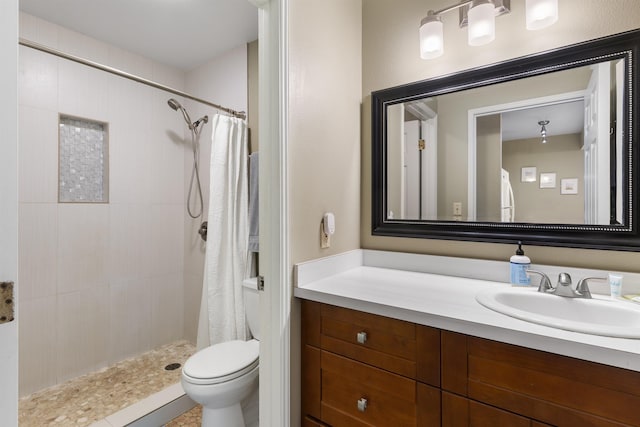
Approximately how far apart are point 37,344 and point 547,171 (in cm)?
302

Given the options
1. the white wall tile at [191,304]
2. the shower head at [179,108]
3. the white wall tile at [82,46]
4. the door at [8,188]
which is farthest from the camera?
the white wall tile at [191,304]

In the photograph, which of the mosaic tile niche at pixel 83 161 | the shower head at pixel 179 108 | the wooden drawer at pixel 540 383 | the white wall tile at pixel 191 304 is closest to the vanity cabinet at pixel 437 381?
the wooden drawer at pixel 540 383

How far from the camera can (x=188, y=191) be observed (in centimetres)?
268

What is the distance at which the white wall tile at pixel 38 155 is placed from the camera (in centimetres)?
188

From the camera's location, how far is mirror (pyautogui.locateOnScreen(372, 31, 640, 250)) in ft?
3.81

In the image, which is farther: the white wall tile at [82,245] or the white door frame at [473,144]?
the white wall tile at [82,245]

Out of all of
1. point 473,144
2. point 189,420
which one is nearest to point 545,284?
point 473,144

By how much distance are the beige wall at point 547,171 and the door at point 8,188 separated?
164 cm

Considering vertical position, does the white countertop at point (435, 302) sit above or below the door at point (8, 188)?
below

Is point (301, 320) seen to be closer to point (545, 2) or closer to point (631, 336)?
point (631, 336)

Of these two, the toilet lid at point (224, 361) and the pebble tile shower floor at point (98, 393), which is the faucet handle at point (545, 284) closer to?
the toilet lid at point (224, 361)

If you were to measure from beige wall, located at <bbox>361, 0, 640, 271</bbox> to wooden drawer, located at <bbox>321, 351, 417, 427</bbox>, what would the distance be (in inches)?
28.4

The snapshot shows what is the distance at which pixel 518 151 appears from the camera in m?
1.35

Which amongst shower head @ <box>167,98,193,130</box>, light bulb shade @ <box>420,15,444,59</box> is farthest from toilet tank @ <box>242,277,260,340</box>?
light bulb shade @ <box>420,15,444,59</box>
